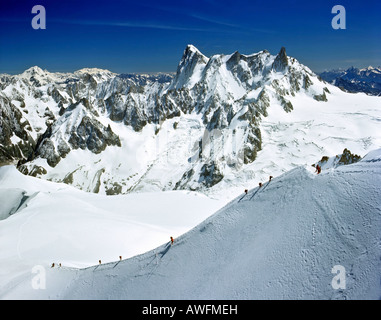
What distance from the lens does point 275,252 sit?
12.8m

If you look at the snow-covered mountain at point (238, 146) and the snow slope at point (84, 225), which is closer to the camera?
the snow slope at point (84, 225)

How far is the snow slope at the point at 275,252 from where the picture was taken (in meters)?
10.7

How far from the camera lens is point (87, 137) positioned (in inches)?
7756

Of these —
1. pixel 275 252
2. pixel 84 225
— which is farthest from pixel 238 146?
pixel 275 252

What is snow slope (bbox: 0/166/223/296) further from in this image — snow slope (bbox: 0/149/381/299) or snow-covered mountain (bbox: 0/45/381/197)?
snow-covered mountain (bbox: 0/45/381/197)

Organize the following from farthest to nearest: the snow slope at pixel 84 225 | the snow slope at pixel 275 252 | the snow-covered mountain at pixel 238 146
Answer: the snow-covered mountain at pixel 238 146
the snow slope at pixel 84 225
the snow slope at pixel 275 252

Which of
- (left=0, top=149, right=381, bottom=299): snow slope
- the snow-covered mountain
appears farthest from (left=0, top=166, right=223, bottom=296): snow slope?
the snow-covered mountain

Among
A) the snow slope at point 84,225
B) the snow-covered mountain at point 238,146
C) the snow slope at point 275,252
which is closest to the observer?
the snow slope at point 275,252

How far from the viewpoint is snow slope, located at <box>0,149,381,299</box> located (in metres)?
10.7

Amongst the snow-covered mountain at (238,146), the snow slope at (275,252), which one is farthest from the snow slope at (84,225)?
the snow-covered mountain at (238,146)

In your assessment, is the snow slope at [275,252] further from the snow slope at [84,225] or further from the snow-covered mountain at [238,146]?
the snow-covered mountain at [238,146]
